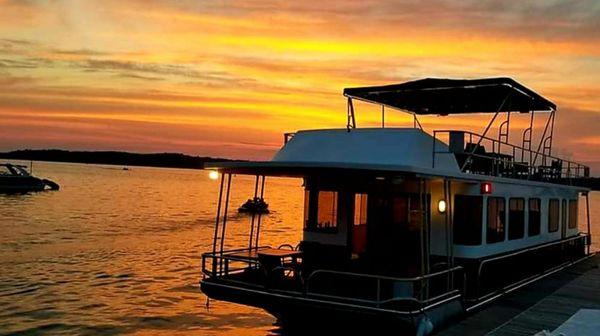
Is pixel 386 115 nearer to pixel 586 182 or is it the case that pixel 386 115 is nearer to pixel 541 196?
pixel 541 196

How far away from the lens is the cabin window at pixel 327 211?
14.6 meters

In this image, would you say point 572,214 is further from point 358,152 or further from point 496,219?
point 358,152

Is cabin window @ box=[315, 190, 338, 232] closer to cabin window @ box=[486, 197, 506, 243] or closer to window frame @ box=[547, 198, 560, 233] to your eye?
cabin window @ box=[486, 197, 506, 243]

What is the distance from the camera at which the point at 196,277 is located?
2700 centimetres

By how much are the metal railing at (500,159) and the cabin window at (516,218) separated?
0.82 meters

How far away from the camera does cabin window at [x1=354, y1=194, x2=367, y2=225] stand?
46.5 ft

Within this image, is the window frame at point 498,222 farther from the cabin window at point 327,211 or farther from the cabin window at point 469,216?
the cabin window at point 327,211

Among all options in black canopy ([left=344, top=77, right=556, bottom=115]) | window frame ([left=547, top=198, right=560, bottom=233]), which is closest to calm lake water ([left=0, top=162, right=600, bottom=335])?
black canopy ([left=344, top=77, right=556, bottom=115])

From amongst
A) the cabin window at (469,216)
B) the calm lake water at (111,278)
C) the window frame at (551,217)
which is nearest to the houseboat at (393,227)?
the cabin window at (469,216)

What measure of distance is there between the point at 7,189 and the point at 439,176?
6828 cm

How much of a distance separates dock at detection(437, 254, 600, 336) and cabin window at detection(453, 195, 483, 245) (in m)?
1.46

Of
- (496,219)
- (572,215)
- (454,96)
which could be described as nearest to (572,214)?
(572,215)

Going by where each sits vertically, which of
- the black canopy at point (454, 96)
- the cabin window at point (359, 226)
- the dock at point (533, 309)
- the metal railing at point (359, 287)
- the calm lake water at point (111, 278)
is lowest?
the calm lake water at point (111, 278)

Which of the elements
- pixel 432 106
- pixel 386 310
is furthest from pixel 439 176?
pixel 432 106
